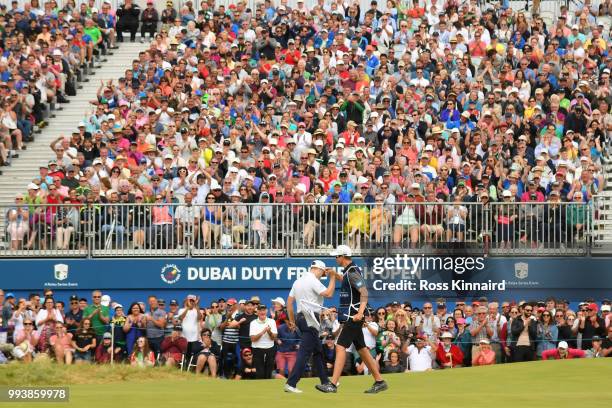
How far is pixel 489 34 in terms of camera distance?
116 feet

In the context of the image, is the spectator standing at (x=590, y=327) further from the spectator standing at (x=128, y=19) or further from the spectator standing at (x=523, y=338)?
the spectator standing at (x=128, y=19)

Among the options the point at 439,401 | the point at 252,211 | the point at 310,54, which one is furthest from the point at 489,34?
the point at 439,401

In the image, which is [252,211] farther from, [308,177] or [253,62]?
[253,62]

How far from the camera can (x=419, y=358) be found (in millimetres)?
26312

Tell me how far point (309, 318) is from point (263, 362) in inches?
248

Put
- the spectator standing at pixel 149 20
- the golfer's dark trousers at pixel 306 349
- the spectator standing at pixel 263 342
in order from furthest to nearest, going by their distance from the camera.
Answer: the spectator standing at pixel 149 20, the spectator standing at pixel 263 342, the golfer's dark trousers at pixel 306 349

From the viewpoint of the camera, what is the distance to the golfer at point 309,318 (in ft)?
64.3

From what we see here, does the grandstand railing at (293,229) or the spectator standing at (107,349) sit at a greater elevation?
the grandstand railing at (293,229)

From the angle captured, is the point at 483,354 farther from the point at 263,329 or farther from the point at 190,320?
the point at 190,320

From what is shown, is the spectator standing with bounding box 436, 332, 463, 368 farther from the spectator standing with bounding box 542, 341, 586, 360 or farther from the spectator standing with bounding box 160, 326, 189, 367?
the spectator standing with bounding box 160, 326, 189, 367

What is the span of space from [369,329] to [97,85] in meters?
13.6

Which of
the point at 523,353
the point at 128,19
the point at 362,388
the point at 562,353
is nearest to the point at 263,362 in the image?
the point at 523,353

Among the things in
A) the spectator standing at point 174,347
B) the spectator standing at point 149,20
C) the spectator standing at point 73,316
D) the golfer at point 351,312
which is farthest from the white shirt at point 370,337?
the spectator standing at point 149,20

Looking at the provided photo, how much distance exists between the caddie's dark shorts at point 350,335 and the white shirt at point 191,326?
8.11m
